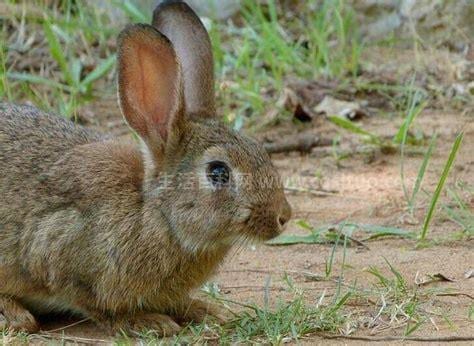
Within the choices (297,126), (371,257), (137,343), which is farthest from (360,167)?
(137,343)

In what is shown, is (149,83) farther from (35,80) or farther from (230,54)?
(230,54)

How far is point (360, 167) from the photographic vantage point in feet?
22.0

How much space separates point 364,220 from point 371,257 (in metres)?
0.64

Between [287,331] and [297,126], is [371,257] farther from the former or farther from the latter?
[297,126]

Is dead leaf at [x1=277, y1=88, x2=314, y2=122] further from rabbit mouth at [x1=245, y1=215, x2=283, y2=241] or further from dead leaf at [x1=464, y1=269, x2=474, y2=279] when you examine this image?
rabbit mouth at [x1=245, y1=215, x2=283, y2=241]

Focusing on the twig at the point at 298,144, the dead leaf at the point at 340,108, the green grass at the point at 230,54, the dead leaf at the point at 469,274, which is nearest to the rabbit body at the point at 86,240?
the dead leaf at the point at 469,274

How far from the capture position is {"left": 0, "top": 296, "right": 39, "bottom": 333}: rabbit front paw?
14.2ft

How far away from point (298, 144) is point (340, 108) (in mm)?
674

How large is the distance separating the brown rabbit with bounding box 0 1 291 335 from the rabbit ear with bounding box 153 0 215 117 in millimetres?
186

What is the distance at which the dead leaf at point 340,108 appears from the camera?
746cm

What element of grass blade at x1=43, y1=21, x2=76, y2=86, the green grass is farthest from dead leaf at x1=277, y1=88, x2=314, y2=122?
grass blade at x1=43, y1=21, x2=76, y2=86

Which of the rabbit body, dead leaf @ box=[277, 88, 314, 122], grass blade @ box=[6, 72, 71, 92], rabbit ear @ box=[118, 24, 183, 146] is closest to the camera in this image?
the rabbit body

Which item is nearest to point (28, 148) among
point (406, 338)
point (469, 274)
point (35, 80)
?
point (406, 338)

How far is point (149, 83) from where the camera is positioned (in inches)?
176
